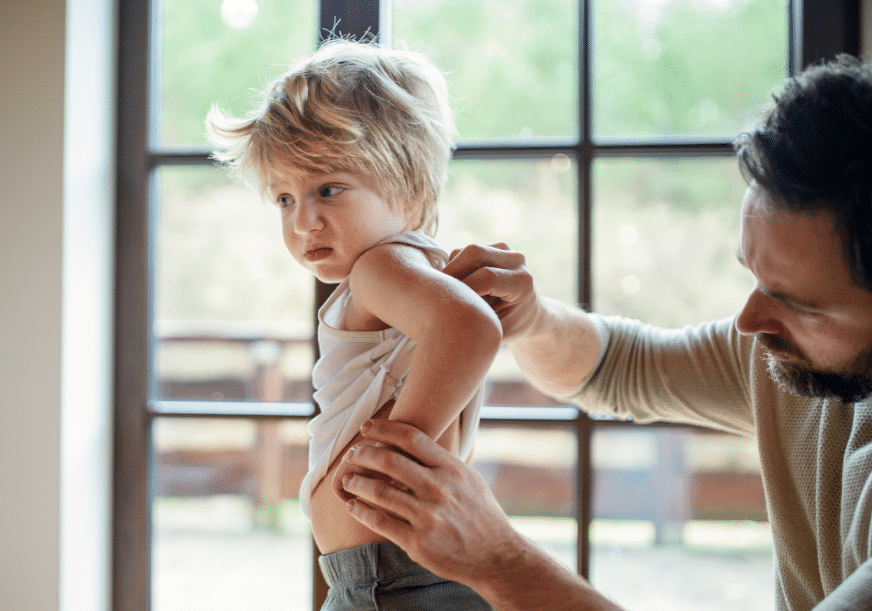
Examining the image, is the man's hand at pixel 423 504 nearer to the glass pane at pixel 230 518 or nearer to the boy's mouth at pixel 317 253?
the boy's mouth at pixel 317 253

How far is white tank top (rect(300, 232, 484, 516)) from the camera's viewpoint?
870 mm

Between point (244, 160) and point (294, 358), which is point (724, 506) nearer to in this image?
point (294, 358)

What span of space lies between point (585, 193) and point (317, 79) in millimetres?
653

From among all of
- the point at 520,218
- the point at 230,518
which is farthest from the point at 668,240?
the point at 230,518

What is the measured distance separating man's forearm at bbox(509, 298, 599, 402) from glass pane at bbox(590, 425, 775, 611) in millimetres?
265

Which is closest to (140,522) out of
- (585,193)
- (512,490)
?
(512,490)

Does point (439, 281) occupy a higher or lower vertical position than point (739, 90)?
lower

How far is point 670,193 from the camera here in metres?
1.33

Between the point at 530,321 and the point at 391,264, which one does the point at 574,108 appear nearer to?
the point at 530,321

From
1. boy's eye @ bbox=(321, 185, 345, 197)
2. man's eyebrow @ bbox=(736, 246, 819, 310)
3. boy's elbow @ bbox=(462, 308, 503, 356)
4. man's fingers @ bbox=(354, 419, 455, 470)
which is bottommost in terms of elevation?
man's fingers @ bbox=(354, 419, 455, 470)

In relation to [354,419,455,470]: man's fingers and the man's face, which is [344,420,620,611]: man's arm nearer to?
[354,419,455,470]: man's fingers

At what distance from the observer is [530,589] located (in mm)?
815

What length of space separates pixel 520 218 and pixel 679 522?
0.79 meters

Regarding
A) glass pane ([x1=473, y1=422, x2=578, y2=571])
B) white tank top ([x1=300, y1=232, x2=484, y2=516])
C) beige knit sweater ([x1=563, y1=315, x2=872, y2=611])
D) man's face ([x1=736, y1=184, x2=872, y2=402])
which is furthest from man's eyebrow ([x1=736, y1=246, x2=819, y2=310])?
glass pane ([x1=473, y1=422, x2=578, y2=571])
